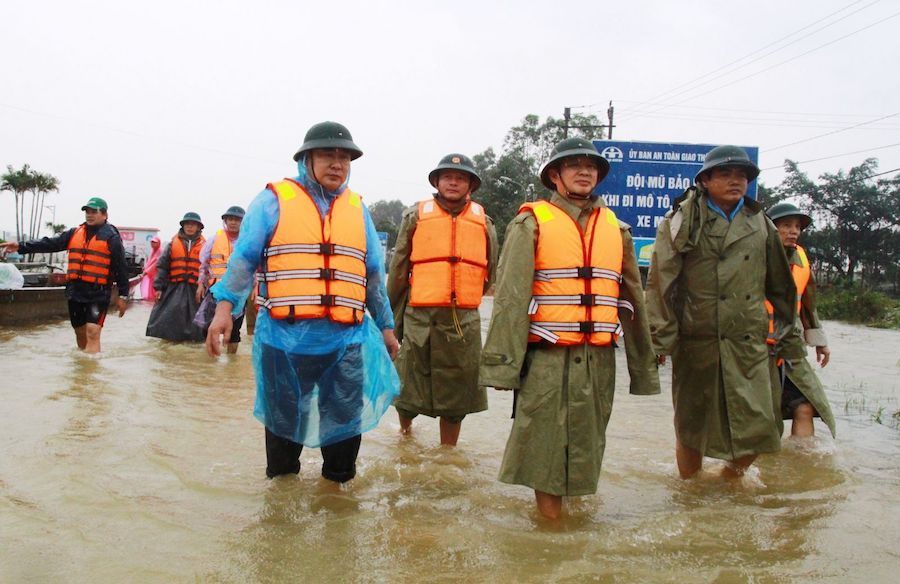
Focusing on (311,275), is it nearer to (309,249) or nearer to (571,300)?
(309,249)

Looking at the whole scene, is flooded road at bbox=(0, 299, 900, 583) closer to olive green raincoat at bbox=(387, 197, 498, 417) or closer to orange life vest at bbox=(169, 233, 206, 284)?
olive green raincoat at bbox=(387, 197, 498, 417)

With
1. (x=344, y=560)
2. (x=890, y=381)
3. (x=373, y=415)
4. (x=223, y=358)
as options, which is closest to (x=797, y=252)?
(x=373, y=415)

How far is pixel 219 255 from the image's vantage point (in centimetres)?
1029

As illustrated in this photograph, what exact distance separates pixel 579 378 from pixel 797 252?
10.0 feet

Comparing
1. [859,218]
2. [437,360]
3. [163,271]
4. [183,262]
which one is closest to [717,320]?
[437,360]

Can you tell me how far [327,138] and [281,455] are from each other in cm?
174

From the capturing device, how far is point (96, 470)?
4637 mm

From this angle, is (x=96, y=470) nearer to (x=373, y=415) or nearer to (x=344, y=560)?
(x=373, y=415)

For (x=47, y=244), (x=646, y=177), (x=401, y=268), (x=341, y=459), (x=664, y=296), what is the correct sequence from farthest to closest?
(x=646, y=177)
(x=47, y=244)
(x=401, y=268)
(x=664, y=296)
(x=341, y=459)

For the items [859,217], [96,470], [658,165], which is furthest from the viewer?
[859,217]

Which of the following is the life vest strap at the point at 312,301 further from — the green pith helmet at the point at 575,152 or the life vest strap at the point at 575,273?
the green pith helmet at the point at 575,152

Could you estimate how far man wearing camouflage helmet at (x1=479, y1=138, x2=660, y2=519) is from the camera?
12.4 feet

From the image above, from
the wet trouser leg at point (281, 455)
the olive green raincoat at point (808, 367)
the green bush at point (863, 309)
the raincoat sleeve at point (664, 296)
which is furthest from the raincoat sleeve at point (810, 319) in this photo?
the green bush at point (863, 309)

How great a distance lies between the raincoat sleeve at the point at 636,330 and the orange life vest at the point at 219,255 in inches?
285
